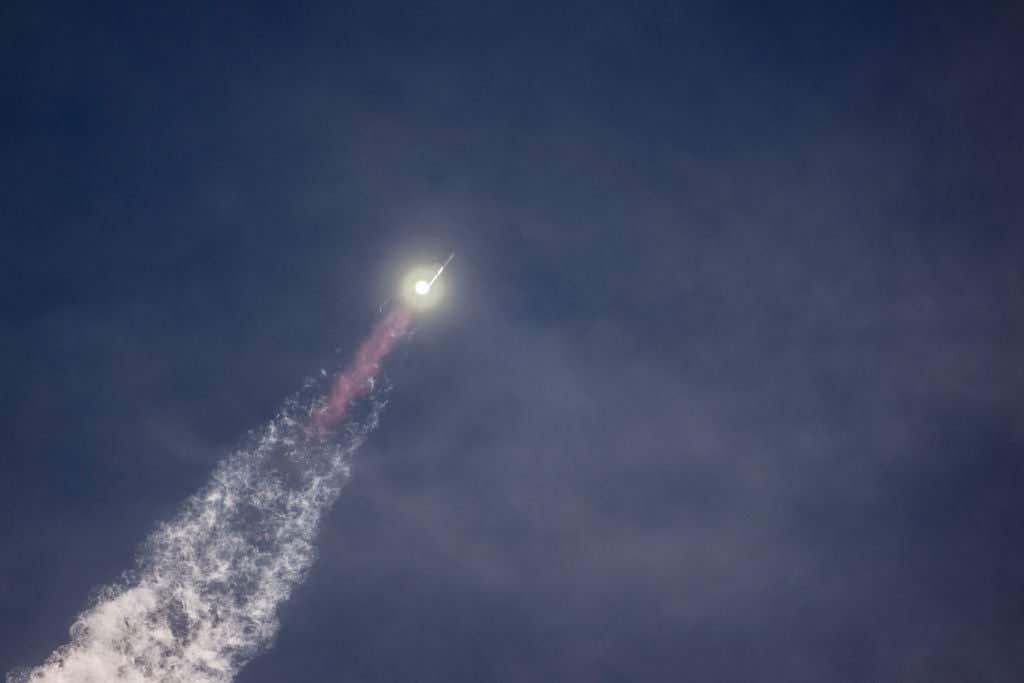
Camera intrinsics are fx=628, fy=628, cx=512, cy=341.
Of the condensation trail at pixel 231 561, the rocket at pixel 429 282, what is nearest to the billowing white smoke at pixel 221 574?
the condensation trail at pixel 231 561

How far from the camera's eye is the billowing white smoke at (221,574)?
1153 inches

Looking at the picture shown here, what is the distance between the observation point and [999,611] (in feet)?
111

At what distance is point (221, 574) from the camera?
3042cm

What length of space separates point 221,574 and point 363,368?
12.0m

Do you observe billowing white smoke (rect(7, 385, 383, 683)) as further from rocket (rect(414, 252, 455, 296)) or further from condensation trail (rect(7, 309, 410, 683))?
rocket (rect(414, 252, 455, 296))

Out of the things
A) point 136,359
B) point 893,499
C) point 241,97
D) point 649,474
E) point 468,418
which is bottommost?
point 136,359

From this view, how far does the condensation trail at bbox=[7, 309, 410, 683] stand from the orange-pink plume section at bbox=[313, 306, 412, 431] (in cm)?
5

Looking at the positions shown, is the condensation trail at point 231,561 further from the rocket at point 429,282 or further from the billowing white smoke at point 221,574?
the rocket at point 429,282

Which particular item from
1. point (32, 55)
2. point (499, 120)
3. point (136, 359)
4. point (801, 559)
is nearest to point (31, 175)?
point (32, 55)

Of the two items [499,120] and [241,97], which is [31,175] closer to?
[241,97]

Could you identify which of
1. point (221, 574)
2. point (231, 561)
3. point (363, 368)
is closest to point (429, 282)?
point (363, 368)

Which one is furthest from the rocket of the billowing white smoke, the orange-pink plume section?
the billowing white smoke

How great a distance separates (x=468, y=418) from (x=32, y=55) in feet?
90.7

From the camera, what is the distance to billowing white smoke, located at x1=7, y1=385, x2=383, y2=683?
2928 cm
